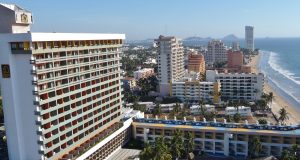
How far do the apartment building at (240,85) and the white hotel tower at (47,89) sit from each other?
76966 millimetres

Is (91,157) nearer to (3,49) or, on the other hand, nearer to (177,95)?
(3,49)

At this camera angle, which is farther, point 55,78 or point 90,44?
point 90,44

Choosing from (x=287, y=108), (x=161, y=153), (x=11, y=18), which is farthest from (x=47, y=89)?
(x=287, y=108)

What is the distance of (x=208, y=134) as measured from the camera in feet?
227

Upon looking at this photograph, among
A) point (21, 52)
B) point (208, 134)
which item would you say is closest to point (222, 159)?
point (208, 134)

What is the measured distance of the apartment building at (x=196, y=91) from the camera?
403 ft

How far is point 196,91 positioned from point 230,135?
58245 mm

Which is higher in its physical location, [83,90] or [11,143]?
[83,90]

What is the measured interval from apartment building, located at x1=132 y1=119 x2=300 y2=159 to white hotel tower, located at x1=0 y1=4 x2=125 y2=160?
16.0 metres

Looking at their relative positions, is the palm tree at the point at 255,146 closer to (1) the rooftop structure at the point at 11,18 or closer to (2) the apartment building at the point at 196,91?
(1) the rooftop structure at the point at 11,18

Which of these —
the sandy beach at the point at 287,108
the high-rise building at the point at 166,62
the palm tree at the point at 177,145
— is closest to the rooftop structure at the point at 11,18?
the palm tree at the point at 177,145

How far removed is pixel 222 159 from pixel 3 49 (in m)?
45.4

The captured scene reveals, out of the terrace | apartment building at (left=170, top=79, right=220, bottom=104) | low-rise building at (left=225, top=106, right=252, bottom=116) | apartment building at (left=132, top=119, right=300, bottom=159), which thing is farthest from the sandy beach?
apartment building at (left=132, top=119, right=300, bottom=159)

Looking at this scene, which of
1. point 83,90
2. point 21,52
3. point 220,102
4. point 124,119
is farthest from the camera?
point 220,102
